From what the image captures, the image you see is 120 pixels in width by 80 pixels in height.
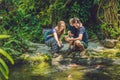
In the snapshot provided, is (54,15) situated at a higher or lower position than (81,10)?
lower

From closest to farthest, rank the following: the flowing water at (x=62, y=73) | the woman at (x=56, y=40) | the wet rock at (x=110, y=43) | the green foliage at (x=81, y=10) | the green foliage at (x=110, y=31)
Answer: the flowing water at (x=62, y=73) → the woman at (x=56, y=40) → the wet rock at (x=110, y=43) → the green foliage at (x=110, y=31) → the green foliage at (x=81, y=10)

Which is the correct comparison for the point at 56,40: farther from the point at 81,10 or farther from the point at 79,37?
the point at 81,10

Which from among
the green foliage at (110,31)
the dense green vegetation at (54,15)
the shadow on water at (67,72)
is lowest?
the shadow on water at (67,72)

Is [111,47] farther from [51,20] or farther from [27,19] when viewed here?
[27,19]

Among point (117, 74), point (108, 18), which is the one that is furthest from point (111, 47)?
point (117, 74)

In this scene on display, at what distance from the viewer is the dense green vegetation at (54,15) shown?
11.6 metres

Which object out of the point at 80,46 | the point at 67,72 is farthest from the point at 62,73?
the point at 80,46

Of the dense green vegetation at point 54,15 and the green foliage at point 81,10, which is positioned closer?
the dense green vegetation at point 54,15

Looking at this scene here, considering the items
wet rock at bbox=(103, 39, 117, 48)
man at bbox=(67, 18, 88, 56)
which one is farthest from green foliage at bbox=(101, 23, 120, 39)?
man at bbox=(67, 18, 88, 56)

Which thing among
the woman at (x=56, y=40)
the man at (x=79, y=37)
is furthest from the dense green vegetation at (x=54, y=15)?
the woman at (x=56, y=40)

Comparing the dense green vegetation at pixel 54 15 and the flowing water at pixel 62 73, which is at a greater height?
the dense green vegetation at pixel 54 15

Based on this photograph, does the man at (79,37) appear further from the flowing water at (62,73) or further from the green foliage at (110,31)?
the green foliage at (110,31)

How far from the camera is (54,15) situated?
40.4 ft

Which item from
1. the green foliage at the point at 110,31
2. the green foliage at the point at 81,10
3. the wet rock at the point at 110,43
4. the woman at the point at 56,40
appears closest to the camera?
the woman at the point at 56,40
